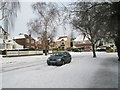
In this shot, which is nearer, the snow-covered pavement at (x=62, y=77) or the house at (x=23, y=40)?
the snow-covered pavement at (x=62, y=77)

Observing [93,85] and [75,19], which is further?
[75,19]

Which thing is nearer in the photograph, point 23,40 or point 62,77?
point 62,77

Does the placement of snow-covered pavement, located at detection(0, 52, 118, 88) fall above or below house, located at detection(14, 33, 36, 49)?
below

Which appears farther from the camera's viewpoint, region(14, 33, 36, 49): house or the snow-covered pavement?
region(14, 33, 36, 49): house

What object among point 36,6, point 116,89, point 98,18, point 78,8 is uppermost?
point 36,6

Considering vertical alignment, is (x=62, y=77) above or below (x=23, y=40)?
below

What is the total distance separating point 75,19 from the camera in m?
11.8

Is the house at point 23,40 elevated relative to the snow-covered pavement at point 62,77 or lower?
elevated

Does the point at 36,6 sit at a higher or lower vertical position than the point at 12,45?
higher

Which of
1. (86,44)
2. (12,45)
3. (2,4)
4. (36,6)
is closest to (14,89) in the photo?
(2,4)

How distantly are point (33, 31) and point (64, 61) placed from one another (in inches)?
1207

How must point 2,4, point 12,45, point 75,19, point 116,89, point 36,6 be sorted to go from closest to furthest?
point 116,89
point 75,19
point 2,4
point 36,6
point 12,45

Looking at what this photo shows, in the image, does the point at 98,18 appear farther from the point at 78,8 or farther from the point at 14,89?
the point at 14,89

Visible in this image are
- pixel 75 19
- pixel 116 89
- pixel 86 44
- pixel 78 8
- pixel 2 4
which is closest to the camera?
pixel 116 89
